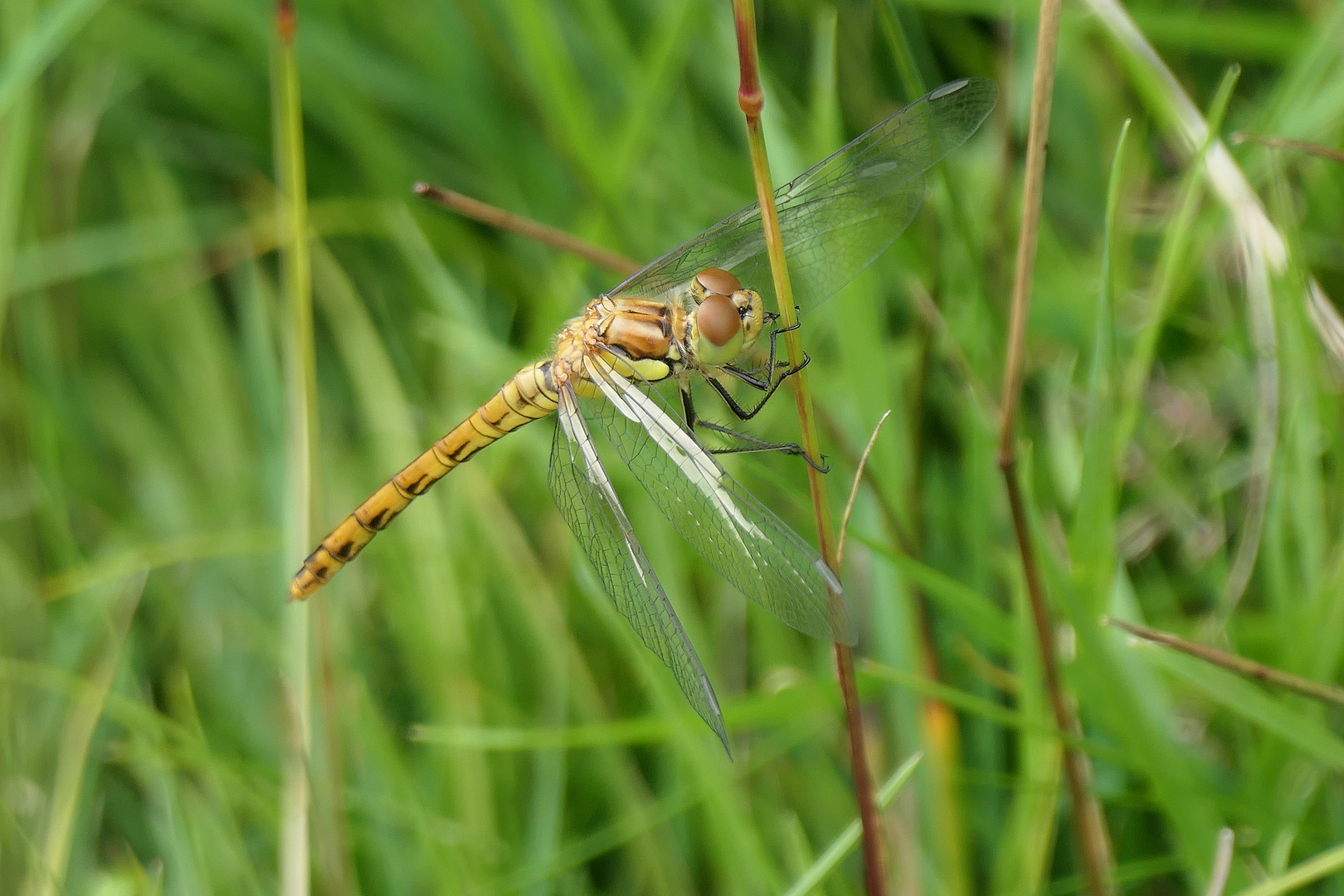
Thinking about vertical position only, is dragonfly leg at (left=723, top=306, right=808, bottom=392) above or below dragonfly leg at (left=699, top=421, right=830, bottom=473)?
above

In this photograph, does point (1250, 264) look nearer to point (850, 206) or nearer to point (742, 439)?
point (850, 206)

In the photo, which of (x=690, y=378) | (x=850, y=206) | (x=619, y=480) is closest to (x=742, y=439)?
(x=690, y=378)


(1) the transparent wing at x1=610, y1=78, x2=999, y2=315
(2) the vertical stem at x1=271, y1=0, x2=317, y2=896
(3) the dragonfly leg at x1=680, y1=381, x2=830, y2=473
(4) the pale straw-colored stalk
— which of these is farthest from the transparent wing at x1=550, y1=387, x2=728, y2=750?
(4) the pale straw-colored stalk

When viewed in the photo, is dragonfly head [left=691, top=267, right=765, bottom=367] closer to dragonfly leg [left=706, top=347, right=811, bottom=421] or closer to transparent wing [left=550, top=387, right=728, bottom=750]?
dragonfly leg [left=706, top=347, right=811, bottom=421]

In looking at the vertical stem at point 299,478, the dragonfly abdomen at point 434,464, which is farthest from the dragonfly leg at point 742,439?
the vertical stem at point 299,478

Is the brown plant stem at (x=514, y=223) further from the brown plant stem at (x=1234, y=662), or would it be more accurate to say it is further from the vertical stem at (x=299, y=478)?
the brown plant stem at (x=1234, y=662)

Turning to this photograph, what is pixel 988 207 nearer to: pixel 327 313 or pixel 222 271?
pixel 327 313

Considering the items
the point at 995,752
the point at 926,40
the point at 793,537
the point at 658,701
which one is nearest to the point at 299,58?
the point at 926,40
